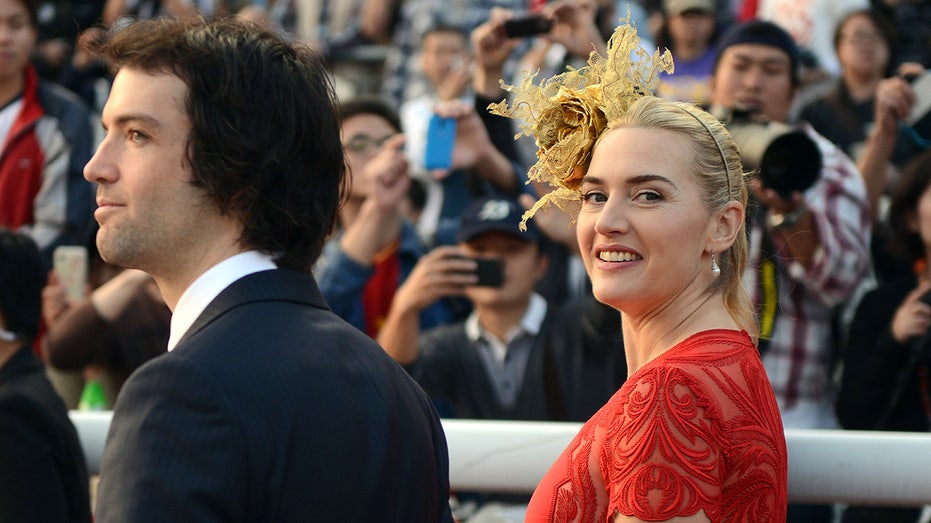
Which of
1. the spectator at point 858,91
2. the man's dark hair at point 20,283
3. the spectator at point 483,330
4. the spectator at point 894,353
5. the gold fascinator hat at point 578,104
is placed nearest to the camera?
the gold fascinator hat at point 578,104

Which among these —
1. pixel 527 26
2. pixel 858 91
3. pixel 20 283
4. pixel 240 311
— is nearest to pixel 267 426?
pixel 240 311

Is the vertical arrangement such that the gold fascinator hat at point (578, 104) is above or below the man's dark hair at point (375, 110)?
above

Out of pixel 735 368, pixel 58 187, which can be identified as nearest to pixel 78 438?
pixel 735 368

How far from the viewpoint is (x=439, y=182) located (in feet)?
19.8

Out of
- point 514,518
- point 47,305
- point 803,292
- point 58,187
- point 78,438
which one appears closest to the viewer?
point 78,438

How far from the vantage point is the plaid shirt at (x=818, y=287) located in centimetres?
416

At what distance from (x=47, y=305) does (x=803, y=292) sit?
302 centimetres

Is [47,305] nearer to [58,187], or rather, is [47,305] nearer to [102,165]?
[58,187]

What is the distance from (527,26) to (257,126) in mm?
2675

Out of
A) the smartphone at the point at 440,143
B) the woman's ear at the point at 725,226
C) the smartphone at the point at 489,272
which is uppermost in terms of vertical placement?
the woman's ear at the point at 725,226

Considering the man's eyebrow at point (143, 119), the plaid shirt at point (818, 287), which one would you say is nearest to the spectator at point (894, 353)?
the plaid shirt at point (818, 287)

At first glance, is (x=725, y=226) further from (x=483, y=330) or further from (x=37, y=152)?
(x=37, y=152)

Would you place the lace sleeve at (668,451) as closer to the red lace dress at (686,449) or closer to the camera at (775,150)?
the red lace dress at (686,449)

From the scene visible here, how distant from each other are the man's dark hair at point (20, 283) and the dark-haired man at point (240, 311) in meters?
1.34
